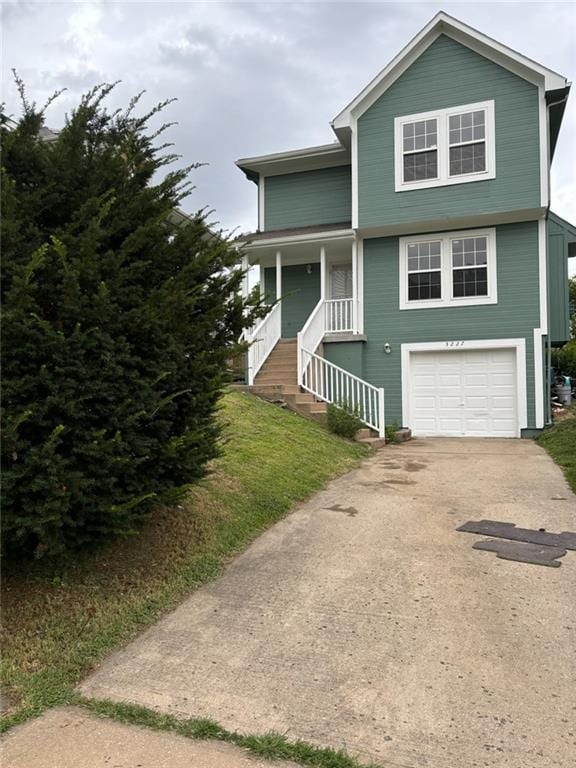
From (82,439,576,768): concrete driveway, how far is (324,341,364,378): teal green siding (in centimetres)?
826

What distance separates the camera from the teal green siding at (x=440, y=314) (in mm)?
12281

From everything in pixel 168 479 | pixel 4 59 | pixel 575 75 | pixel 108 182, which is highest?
pixel 575 75

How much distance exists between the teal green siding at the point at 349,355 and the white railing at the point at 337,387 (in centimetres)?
161

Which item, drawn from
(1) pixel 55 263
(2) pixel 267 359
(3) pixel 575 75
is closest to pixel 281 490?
(1) pixel 55 263

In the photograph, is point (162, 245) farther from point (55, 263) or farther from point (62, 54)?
point (62, 54)

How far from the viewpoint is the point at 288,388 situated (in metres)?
11.4

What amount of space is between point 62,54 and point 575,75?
1118cm

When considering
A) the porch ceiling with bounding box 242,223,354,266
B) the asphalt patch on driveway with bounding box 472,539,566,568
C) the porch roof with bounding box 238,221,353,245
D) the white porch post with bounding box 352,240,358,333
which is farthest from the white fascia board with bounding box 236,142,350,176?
the asphalt patch on driveway with bounding box 472,539,566,568

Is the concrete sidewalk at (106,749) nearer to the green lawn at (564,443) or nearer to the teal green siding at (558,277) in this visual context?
the green lawn at (564,443)

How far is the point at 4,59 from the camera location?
4.04 metres

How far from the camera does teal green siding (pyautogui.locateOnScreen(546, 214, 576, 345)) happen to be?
13484mm

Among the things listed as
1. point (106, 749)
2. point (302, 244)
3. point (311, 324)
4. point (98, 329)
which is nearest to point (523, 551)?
point (106, 749)

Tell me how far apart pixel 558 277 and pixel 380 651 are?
42.7 ft

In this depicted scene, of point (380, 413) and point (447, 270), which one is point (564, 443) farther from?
point (447, 270)
